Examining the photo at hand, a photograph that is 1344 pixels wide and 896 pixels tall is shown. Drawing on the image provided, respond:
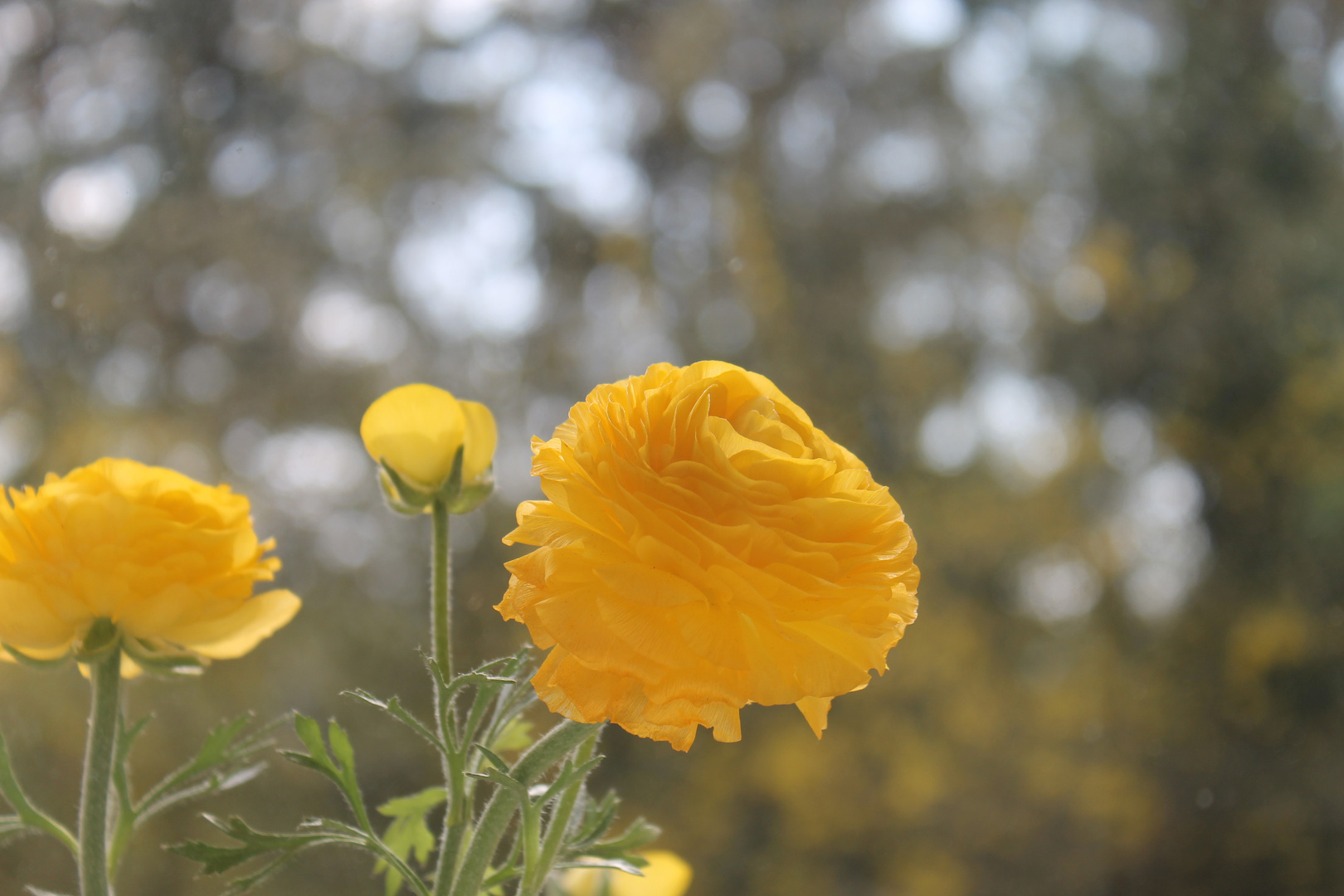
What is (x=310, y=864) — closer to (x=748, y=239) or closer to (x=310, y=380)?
(x=310, y=380)

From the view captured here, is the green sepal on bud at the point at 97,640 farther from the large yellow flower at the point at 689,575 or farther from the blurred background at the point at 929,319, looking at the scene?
the blurred background at the point at 929,319

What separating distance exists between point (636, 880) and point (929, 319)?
4.06ft

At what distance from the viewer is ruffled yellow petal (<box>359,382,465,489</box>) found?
187 millimetres

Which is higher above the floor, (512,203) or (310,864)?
(512,203)

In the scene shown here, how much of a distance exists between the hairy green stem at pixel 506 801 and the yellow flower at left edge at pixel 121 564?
0.24 feet

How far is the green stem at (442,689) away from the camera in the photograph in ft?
0.54

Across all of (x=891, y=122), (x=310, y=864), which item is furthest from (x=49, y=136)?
(x=891, y=122)

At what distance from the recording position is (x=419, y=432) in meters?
0.19

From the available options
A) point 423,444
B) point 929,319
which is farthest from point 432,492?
point 929,319

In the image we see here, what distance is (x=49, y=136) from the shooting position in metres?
0.69

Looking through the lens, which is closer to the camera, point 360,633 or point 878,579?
point 878,579

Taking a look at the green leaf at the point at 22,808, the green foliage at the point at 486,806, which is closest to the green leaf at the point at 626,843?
the green foliage at the point at 486,806

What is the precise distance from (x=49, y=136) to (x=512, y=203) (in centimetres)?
52

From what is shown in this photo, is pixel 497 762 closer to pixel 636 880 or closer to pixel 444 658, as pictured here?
pixel 444 658
